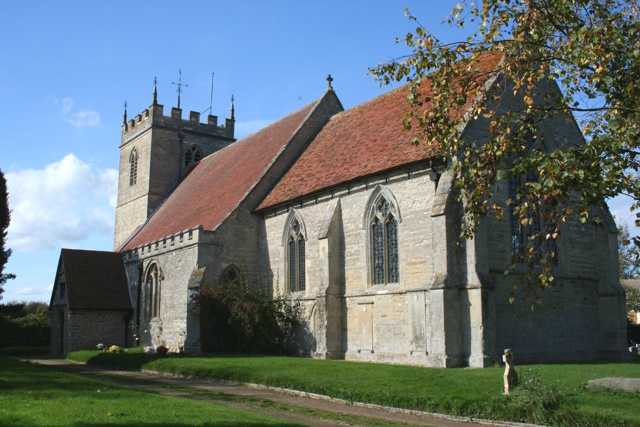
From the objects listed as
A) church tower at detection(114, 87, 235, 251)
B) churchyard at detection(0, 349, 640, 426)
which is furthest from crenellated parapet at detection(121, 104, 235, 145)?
churchyard at detection(0, 349, 640, 426)

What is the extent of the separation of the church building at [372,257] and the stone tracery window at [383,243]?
0.17 feet

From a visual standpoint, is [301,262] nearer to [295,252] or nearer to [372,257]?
[295,252]

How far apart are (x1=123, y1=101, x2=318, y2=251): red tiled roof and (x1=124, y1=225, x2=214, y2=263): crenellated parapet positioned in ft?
2.91

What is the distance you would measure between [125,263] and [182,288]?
28.0 ft

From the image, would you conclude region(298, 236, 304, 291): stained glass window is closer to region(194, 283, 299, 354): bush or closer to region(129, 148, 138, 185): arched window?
region(194, 283, 299, 354): bush

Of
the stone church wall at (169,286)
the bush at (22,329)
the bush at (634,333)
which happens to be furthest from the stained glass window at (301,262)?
the bush at (22,329)

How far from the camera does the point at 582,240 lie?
21.6 metres

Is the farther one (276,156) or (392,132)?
(276,156)

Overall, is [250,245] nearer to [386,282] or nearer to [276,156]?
[276,156]

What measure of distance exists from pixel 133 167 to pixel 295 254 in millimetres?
22854

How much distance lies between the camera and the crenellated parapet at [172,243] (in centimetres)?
2577

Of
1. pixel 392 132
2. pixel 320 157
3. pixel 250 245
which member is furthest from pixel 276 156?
pixel 392 132

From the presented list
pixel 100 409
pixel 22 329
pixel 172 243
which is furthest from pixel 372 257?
pixel 22 329

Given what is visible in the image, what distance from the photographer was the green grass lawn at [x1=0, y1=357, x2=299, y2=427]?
31.4 ft
